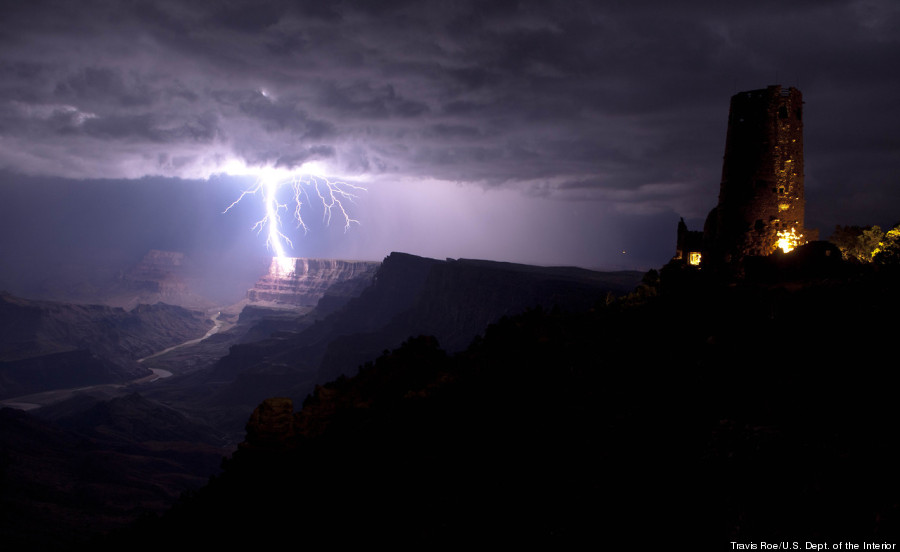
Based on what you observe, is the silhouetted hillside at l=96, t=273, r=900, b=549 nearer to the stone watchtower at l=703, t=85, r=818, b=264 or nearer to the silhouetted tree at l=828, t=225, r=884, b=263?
the stone watchtower at l=703, t=85, r=818, b=264

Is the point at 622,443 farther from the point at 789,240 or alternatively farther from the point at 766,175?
the point at 766,175

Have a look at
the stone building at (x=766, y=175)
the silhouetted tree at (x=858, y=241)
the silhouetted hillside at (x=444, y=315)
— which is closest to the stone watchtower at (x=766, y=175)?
the stone building at (x=766, y=175)

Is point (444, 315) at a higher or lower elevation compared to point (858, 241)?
lower

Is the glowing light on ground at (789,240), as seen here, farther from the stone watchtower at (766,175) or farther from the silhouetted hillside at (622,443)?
the silhouetted hillside at (622,443)

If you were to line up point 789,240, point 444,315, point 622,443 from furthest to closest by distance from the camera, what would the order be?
point 444,315 < point 789,240 < point 622,443

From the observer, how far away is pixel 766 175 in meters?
29.7

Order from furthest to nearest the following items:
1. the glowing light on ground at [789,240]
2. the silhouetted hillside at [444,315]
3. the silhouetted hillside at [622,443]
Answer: the silhouetted hillside at [444,315] → the glowing light on ground at [789,240] → the silhouetted hillside at [622,443]

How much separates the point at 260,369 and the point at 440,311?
67741 millimetres

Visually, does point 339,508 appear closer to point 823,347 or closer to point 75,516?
point 823,347

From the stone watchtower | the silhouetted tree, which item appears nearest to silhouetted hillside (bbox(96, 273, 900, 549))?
the stone watchtower

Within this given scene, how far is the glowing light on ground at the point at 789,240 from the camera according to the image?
1161 inches

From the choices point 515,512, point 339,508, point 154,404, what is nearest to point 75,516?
point 154,404

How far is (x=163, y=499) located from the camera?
10256cm

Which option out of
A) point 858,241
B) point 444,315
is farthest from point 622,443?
point 444,315
